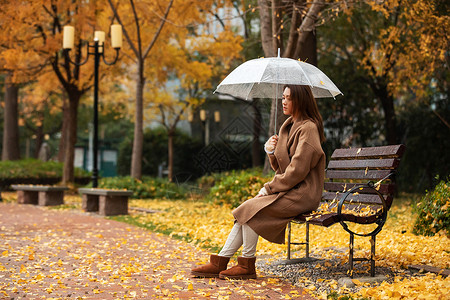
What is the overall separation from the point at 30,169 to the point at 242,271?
53.2 feet

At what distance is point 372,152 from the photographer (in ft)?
16.6

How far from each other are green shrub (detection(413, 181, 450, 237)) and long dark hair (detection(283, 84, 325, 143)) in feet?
7.84

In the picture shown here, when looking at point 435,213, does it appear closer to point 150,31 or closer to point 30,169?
point 150,31

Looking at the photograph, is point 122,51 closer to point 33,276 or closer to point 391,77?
point 391,77

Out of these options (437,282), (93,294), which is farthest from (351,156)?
(93,294)

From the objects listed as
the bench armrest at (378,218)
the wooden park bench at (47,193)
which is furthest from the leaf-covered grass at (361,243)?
the wooden park bench at (47,193)

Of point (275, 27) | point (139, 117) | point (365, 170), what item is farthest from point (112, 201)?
point (365, 170)

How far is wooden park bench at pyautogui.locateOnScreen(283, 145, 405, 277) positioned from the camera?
4539 millimetres

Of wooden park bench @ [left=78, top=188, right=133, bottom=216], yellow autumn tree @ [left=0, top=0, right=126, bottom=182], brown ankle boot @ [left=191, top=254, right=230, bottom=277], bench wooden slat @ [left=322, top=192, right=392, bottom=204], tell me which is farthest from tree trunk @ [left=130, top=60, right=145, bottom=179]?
brown ankle boot @ [left=191, top=254, right=230, bottom=277]

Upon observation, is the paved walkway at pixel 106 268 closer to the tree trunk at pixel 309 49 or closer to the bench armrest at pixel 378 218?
the bench armrest at pixel 378 218

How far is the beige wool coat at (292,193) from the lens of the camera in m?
4.64

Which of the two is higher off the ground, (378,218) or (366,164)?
(366,164)

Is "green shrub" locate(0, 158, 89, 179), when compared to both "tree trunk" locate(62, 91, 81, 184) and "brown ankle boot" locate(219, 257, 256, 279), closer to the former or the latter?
"tree trunk" locate(62, 91, 81, 184)

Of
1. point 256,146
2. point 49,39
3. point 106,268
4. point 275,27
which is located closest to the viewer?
point 106,268
